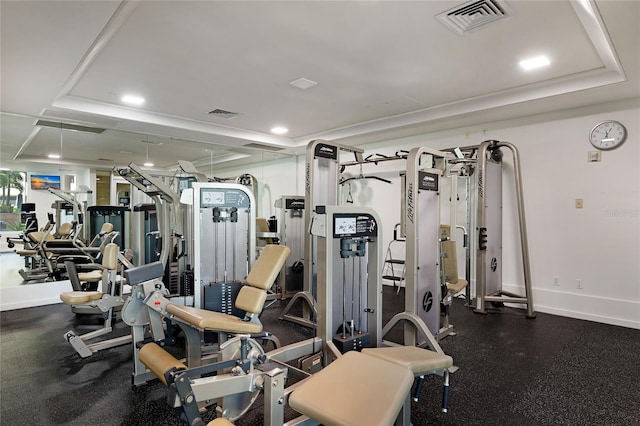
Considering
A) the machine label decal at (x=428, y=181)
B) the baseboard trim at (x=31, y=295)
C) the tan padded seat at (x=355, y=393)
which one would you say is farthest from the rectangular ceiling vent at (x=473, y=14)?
the baseboard trim at (x=31, y=295)

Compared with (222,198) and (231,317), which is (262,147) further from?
(231,317)

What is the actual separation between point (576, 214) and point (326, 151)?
3274mm

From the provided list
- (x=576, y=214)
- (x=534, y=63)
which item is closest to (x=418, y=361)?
(x=534, y=63)

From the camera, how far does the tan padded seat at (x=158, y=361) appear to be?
2105 mm

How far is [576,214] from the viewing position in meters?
4.53

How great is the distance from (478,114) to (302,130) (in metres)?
2.90

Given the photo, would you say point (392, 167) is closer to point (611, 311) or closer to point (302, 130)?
point (302, 130)

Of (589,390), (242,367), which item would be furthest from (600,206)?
(242,367)

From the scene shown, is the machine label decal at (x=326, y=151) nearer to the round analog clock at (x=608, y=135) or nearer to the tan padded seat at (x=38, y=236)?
the round analog clock at (x=608, y=135)

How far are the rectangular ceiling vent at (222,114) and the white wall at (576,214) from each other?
3.51 m

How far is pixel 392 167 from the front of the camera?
21.0 feet

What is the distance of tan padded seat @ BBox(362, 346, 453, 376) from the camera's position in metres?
1.83

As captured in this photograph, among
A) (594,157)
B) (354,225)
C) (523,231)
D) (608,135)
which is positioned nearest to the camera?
(354,225)

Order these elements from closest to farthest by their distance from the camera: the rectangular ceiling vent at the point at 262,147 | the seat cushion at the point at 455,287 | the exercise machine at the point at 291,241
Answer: the seat cushion at the point at 455,287 → the exercise machine at the point at 291,241 → the rectangular ceiling vent at the point at 262,147
